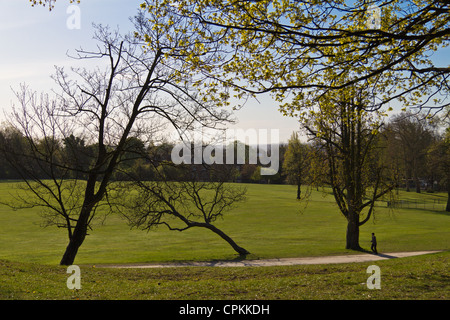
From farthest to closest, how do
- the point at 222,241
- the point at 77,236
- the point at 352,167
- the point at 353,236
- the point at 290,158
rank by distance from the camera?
the point at 290,158, the point at 222,241, the point at 353,236, the point at 352,167, the point at 77,236

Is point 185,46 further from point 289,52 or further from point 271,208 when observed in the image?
point 271,208

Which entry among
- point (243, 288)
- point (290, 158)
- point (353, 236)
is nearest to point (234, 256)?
point (353, 236)

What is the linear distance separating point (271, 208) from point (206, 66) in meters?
51.1

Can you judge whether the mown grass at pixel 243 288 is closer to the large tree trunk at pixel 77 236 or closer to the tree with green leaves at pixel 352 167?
the large tree trunk at pixel 77 236

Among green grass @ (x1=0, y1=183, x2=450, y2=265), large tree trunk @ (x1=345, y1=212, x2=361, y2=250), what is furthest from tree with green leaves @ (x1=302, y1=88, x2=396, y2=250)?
green grass @ (x1=0, y1=183, x2=450, y2=265)

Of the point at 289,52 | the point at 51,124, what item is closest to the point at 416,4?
the point at 289,52

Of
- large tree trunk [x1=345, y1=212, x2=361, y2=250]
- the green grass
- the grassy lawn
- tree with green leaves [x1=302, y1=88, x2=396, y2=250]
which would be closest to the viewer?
the grassy lawn

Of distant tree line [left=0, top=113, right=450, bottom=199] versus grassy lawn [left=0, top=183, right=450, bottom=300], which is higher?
distant tree line [left=0, top=113, right=450, bottom=199]

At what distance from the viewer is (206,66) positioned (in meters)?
11.3

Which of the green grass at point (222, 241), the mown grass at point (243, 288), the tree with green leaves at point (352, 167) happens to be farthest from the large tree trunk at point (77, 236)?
the tree with green leaves at point (352, 167)

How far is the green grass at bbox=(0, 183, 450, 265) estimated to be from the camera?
91.5 feet

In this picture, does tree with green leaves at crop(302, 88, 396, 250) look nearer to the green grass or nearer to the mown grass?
the green grass

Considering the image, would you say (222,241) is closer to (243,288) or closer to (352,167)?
(352,167)

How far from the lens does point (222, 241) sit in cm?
3428
